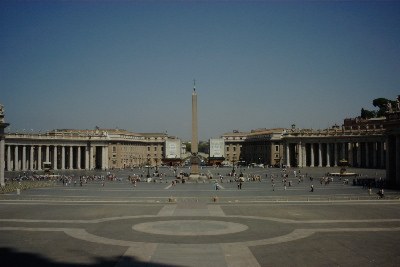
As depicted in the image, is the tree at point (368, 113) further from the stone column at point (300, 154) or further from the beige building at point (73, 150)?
the beige building at point (73, 150)

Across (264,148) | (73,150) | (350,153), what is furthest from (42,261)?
(264,148)

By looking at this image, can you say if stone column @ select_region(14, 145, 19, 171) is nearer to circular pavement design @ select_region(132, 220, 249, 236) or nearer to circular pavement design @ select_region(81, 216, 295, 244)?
circular pavement design @ select_region(81, 216, 295, 244)

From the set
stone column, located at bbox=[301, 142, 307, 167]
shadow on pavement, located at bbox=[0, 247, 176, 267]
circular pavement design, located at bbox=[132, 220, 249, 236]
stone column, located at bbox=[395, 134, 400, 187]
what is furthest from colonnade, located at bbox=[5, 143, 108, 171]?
shadow on pavement, located at bbox=[0, 247, 176, 267]

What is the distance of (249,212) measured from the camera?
37.5 metres

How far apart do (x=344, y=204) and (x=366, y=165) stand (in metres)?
89.4

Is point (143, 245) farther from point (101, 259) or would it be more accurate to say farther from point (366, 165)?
point (366, 165)

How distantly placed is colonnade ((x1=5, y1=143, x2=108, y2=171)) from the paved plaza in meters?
79.9

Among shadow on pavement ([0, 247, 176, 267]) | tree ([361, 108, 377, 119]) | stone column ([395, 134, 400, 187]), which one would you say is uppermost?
tree ([361, 108, 377, 119])

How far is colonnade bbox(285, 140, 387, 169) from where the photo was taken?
12256cm

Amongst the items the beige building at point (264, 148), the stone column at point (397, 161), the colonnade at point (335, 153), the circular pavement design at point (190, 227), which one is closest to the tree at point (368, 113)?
the colonnade at point (335, 153)

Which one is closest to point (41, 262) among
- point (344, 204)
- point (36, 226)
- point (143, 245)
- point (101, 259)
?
point (101, 259)

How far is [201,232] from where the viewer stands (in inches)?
1104

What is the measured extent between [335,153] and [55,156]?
283 feet

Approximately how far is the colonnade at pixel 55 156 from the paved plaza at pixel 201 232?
79949mm
